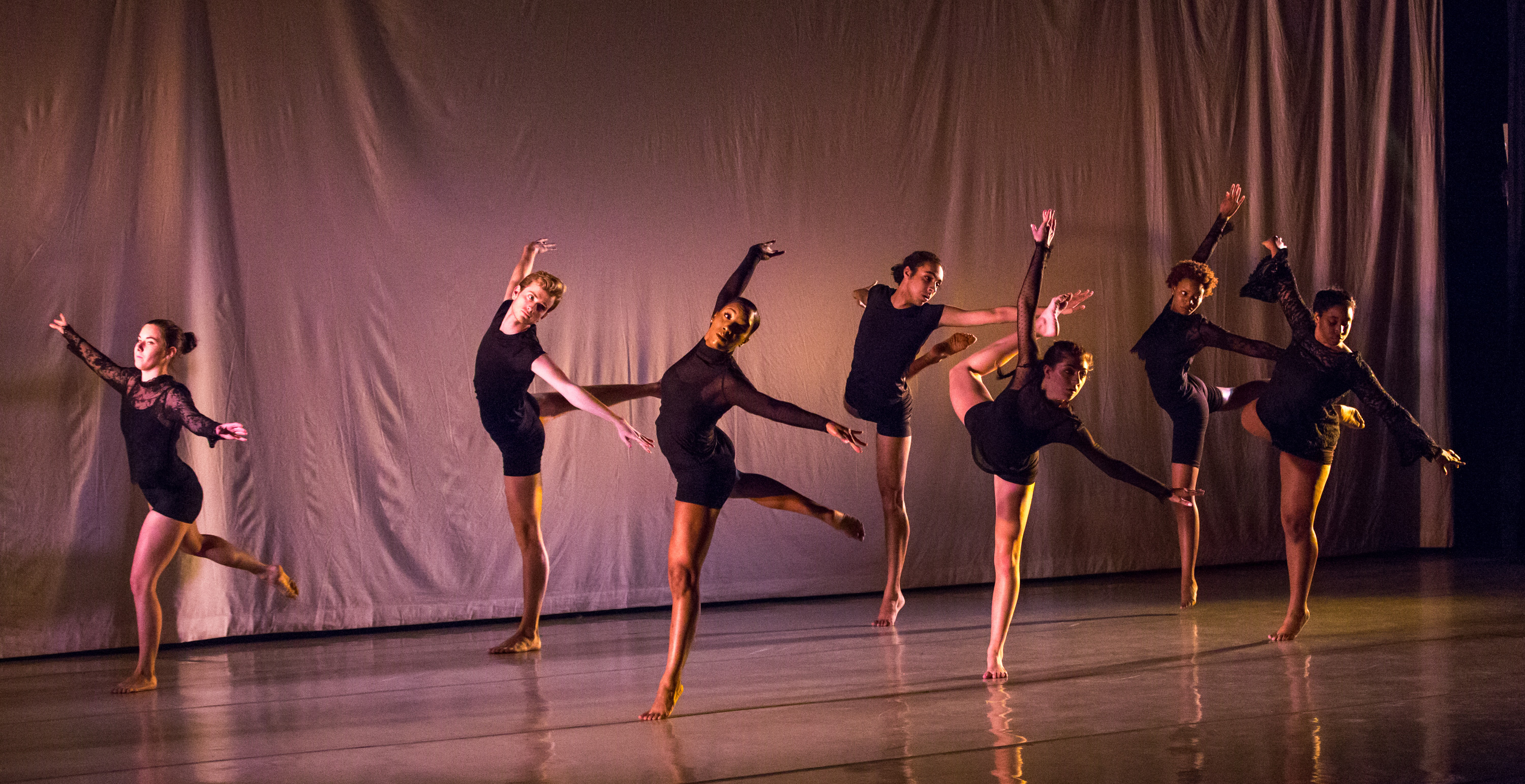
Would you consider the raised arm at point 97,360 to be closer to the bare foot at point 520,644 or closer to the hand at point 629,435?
the bare foot at point 520,644

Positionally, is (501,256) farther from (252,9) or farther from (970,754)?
(970,754)

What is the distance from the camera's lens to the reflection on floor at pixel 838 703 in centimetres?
338

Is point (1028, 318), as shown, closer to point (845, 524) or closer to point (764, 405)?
point (845, 524)

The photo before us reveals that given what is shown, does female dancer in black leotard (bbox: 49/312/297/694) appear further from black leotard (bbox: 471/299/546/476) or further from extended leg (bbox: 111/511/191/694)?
black leotard (bbox: 471/299/546/476)

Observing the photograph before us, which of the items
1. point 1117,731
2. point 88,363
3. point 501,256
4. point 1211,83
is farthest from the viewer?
point 1211,83

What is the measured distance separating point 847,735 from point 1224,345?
9.66 feet

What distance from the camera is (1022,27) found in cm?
776

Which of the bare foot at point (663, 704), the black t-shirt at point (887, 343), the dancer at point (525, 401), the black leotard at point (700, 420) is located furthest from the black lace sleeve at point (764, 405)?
the black t-shirt at point (887, 343)

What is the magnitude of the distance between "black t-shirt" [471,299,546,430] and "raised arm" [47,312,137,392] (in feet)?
4.23

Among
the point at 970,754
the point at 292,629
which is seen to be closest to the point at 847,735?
the point at 970,754

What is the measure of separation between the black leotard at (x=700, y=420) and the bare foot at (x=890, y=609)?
7.20ft

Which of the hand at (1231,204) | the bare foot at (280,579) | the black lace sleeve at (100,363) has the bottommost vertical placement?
the bare foot at (280,579)

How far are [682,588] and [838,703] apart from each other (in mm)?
654

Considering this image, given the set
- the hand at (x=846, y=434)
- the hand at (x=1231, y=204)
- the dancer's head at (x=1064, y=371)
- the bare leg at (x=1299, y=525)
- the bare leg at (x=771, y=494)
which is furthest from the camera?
the hand at (x=1231, y=204)
